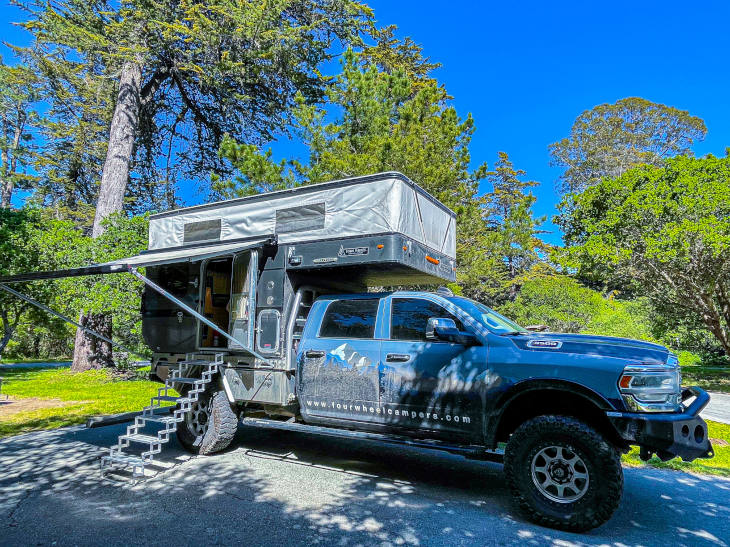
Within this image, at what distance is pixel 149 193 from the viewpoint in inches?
781

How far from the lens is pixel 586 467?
372 cm

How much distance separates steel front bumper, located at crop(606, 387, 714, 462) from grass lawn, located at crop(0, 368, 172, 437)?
8019 millimetres

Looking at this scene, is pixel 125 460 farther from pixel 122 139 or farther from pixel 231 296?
pixel 122 139

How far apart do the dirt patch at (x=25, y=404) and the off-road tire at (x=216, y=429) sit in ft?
16.1

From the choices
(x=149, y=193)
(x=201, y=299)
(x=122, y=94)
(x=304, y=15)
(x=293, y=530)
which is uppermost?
(x=304, y=15)

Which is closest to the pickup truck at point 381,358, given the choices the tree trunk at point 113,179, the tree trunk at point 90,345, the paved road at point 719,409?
the paved road at point 719,409

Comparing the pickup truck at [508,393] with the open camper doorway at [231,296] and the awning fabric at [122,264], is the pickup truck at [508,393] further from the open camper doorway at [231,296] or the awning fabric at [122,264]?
the awning fabric at [122,264]

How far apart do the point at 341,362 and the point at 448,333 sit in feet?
4.24

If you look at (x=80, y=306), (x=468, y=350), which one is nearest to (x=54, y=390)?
(x=80, y=306)

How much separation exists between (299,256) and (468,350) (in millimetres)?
2381

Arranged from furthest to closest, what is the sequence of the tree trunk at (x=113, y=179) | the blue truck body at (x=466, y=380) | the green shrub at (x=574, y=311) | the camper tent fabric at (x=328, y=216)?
the green shrub at (x=574, y=311) → the tree trunk at (x=113, y=179) → the camper tent fabric at (x=328, y=216) → the blue truck body at (x=466, y=380)

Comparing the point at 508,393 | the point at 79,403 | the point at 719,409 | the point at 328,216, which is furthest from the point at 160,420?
the point at 719,409

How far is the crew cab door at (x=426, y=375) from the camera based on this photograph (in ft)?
14.1

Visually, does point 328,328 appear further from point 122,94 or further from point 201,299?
point 122,94
